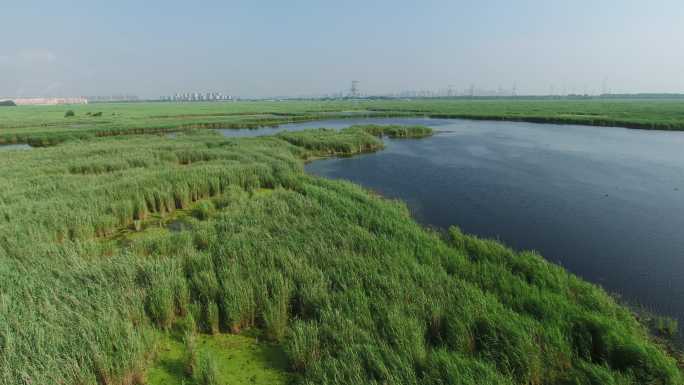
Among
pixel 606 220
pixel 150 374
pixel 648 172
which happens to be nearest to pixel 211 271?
pixel 150 374

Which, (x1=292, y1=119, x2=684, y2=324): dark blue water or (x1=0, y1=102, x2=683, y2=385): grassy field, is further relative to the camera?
(x1=292, y1=119, x2=684, y2=324): dark blue water

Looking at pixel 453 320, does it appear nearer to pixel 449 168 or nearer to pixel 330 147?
pixel 449 168

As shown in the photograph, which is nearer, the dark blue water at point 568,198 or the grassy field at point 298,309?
the grassy field at point 298,309

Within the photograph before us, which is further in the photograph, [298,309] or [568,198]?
[568,198]

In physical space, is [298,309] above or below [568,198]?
below
